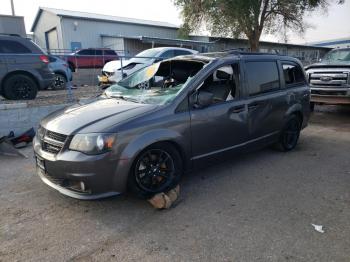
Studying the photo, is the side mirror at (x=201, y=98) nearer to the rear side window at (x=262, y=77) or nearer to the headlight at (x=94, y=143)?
the rear side window at (x=262, y=77)

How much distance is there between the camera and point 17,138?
638 centimetres

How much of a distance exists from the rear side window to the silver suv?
5.75 metres

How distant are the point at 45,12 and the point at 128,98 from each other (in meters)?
30.1

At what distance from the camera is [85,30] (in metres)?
28.0

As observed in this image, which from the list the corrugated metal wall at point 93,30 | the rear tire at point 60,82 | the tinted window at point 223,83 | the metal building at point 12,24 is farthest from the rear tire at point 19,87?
the corrugated metal wall at point 93,30

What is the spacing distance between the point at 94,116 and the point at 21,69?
211 inches

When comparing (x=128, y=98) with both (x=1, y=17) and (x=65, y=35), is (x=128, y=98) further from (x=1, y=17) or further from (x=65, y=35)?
(x=65, y=35)

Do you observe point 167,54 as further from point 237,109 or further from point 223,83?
point 237,109

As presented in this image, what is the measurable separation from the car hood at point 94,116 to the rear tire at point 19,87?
4558mm

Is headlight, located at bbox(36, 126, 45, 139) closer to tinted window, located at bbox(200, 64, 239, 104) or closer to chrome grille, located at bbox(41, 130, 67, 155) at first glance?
chrome grille, located at bbox(41, 130, 67, 155)

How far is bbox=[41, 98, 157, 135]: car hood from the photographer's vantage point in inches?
135

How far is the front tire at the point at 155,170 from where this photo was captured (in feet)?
11.9

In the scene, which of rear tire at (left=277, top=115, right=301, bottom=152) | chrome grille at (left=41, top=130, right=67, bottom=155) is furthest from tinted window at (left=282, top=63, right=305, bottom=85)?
chrome grille at (left=41, top=130, right=67, bottom=155)

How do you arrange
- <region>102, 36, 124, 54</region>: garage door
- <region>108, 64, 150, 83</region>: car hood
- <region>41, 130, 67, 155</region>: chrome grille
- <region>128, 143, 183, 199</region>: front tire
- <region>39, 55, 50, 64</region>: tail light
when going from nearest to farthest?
1. <region>41, 130, 67, 155</region>: chrome grille
2. <region>128, 143, 183, 199</region>: front tire
3. <region>39, 55, 50, 64</region>: tail light
4. <region>108, 64, 150, 83</region>: car hood
5. <region>102, 36, 124, 54</region>: garage door
